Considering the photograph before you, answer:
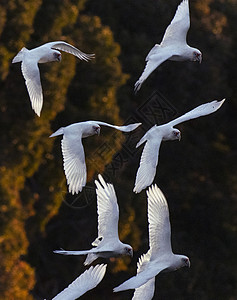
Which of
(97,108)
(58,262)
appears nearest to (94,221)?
(58,262)

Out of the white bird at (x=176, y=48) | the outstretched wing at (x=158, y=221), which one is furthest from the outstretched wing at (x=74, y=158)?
the white bird at (x=176, y=48)

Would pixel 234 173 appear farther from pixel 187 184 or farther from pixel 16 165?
pixel 16 165

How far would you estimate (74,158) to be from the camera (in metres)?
18.3

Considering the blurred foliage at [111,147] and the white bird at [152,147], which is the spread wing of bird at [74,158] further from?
the blurred foliage at [111,147]

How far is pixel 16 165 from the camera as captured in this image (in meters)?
30.5

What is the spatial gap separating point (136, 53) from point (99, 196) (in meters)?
19.2

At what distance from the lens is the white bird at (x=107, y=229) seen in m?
18.2

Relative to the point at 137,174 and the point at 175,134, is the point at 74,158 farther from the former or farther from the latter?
the point at 175,134

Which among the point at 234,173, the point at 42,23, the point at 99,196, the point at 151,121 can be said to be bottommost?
the point at 234,173

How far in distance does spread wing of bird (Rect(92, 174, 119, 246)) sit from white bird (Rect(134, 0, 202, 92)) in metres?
1.79

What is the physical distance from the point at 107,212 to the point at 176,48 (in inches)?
94.1

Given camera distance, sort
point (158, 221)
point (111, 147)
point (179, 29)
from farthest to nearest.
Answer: point (111, 147), point (179, 29), point (158, 221)

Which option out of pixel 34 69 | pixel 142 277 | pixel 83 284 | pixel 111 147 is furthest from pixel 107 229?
pixel 111 147

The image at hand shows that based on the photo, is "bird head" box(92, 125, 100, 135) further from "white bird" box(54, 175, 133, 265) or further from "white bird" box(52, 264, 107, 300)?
"white bird" box(52, 264, 107, 300)
